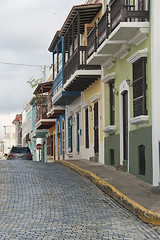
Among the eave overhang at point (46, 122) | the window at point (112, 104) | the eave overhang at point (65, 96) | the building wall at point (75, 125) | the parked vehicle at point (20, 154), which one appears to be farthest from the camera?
the eave overhang at point (46, 122)

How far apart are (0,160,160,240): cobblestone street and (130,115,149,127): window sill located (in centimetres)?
219

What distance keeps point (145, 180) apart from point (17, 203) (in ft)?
13.8

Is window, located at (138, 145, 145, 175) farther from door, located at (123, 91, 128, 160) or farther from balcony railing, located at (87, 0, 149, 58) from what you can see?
balcony railing, located at (87, 0, 149, 58)

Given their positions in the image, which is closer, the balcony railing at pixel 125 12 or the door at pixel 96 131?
the balcony railing at pixel 125 12

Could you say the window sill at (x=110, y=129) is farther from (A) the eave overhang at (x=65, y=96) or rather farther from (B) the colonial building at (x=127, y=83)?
(A) the eave overhang at (x=65, y=96)

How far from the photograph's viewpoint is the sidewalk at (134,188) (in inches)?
418

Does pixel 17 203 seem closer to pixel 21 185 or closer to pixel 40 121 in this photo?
pixel 21 185

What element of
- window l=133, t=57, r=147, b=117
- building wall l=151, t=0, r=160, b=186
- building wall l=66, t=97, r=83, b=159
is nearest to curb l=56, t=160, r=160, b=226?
building wall l=151, t=0, r=160, b=186

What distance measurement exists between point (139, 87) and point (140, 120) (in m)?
1.22

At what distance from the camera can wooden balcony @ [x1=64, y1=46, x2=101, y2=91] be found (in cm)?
2055

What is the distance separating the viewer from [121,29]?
14.1 metres

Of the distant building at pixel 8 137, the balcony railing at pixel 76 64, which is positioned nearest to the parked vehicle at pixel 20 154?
the balcony railing at pixel 76 64

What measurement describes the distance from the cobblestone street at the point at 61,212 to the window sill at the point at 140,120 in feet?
7.17

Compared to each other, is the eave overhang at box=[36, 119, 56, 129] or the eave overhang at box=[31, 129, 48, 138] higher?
the eave overhang at box=[36, 119, 56, 129]
